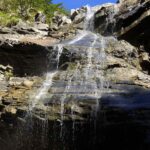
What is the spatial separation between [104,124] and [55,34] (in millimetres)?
10731

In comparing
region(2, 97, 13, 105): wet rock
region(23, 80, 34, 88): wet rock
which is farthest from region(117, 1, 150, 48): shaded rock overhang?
region(2, 97, 13, 105): wet rock

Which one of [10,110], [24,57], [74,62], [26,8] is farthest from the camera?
[26,8]

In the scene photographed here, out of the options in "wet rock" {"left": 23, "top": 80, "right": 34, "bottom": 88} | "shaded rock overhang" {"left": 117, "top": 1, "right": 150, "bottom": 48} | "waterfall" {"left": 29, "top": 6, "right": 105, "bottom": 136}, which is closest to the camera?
"waterfall" {"left": 29, "top": 6, "right": 105, "bottom": 136}

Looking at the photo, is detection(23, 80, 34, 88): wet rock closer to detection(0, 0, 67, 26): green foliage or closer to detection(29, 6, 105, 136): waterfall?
detection(29, 6, 105, 136): waterfall

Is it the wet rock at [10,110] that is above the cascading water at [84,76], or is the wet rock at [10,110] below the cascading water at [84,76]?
below

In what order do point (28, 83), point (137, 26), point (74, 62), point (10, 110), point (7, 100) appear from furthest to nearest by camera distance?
point (137, 26), point (74, 62), point (28, 83), point (7, 100), point (10, 110)

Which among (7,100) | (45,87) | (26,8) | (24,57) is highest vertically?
(26,8)

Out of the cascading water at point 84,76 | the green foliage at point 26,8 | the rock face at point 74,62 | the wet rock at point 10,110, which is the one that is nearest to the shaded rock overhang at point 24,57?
the rock face at point 74,62

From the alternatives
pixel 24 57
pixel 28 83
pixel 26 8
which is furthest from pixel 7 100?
pixel 26 8

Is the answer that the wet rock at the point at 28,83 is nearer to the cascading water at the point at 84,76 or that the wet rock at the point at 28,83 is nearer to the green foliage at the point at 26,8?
the cascading water at the point at 84,76

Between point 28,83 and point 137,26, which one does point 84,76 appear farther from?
point 137,26

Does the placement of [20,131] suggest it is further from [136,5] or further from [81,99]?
[136,5]

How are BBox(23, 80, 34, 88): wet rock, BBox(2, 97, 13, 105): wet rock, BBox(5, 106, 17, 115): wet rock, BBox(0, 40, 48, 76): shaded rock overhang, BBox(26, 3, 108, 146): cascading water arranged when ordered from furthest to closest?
BBox(0, 40, 48, 76): shaded rock overhang → BBox(23, 80, 34, 88): wet rock → BBox(2, 97, 13, 105): wet rock → BBox(5, 106, 17, 115): wet rock → BBox(26, 3, 108, 146): cascading water

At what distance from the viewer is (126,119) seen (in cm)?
1344
